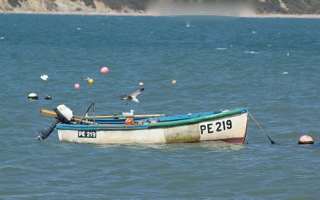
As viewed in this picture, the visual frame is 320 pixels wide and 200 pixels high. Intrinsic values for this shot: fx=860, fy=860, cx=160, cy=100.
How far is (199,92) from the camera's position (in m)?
45.5

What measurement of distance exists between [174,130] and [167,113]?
858 cm

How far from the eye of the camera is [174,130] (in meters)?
29.5

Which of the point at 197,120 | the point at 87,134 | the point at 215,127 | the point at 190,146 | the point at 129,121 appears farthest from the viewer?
the point at 129,121

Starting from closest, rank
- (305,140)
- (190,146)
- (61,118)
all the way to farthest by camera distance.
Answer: (190,146)
(305,140)
(61,118)

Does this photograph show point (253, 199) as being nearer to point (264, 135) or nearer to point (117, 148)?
point (117, 148)

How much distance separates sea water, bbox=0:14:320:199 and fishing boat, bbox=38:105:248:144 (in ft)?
1.04

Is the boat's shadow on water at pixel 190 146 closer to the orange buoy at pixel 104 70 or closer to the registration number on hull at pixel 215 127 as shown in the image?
the registration number on hull at pixel 215 127

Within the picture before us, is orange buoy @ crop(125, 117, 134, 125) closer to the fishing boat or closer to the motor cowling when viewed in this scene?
the fishing boat

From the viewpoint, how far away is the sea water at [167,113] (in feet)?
81.6

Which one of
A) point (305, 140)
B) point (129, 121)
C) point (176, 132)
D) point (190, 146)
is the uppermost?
point (129, 121)

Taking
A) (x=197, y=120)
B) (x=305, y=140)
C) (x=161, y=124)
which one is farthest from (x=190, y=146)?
(x=305, y=140)

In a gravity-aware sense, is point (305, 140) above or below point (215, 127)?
below

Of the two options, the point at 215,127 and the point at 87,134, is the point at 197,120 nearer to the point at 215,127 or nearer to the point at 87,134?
the point at 215,127

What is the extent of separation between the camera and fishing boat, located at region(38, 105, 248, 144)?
96.0 feet
